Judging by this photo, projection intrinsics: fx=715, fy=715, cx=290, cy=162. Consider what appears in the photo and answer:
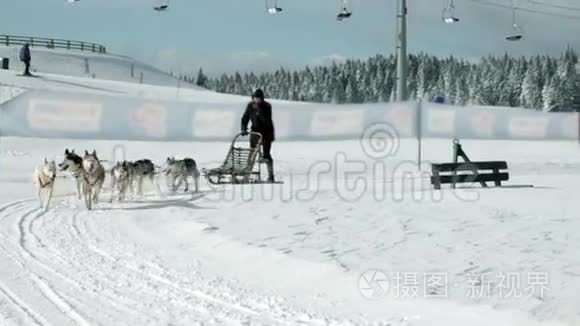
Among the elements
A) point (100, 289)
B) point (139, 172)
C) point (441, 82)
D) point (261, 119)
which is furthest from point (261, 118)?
point (441, 82)

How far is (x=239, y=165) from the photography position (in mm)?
14531

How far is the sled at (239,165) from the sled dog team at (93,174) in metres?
0.47

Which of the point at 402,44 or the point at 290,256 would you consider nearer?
the point at 290,256

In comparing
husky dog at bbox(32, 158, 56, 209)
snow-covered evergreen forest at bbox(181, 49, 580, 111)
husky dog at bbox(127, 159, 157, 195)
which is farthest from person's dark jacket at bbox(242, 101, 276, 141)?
snow-covered evergreen forest at bbox(181, 49, 580, 111)

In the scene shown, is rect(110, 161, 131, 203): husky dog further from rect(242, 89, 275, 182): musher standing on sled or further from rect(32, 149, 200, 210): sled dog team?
rect(242, 89, 275, 182): musher standing on sled

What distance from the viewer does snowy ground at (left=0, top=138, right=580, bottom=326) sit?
5.22 meters

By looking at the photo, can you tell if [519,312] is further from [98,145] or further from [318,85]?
[318,85]

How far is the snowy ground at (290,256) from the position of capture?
206 inches

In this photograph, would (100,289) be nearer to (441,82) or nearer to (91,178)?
(91,178)

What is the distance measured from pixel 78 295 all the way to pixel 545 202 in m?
7.49

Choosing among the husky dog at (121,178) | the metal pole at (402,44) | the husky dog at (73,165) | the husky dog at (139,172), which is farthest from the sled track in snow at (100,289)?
the metal pole at (402,44)

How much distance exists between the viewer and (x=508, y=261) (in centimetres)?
641

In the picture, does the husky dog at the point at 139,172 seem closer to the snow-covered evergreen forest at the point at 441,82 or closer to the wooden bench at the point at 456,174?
the wooden bench at the point at 456,174

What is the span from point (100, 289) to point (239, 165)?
8658 millimetres
